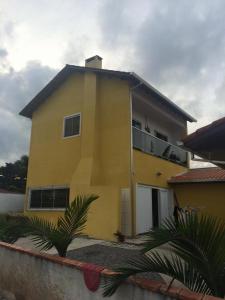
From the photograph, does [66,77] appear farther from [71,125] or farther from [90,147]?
[90,147]

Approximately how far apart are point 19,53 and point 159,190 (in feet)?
28.6

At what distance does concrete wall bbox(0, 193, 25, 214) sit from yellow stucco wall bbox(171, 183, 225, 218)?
11321 millimetres

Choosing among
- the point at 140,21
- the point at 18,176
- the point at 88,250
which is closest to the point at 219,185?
the point at 88,250

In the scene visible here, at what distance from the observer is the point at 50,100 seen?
16734 mm

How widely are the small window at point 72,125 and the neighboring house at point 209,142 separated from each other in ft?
30.7

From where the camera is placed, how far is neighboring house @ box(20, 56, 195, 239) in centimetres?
1216

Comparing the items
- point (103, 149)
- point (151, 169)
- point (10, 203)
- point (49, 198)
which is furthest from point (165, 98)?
point (10, 203)

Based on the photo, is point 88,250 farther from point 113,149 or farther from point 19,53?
point 19,53

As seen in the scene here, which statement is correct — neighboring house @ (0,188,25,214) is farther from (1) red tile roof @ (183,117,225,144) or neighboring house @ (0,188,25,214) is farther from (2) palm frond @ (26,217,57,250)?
(1) red tile roof @ (183,117,225,144)

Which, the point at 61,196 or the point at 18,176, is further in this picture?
the point at 18,176

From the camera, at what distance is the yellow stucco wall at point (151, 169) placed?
12906mm

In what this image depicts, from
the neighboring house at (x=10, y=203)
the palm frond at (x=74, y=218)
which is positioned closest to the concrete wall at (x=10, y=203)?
the neighboring house at (x=10, y=203)

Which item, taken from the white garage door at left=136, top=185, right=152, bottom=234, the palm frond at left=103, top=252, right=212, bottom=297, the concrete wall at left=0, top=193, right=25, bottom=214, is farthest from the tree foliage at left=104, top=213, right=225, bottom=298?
the concrete wall at left=0, top=193, right=25, bottom=214

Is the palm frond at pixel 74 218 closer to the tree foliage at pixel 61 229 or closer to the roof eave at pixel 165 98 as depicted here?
the tree foliage at pixel 61 229
